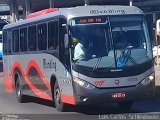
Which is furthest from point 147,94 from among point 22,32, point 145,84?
point 22,32

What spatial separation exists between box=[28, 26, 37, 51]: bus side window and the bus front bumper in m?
3.71

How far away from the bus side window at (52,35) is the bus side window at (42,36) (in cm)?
41

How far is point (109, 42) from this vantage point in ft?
40.7

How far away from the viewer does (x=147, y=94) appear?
12.5m

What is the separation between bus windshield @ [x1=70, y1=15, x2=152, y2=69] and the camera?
482 inches

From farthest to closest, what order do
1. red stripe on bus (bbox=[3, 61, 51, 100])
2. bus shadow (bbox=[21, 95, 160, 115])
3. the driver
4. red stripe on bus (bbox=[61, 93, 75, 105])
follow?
red stripe on bus (bbox=[3, 61, 51, 100]), bus shadow (bbox=[21, 95, 160, 115]), red stripe on bus (bbox=[61, 93, 75, 105]), the driver

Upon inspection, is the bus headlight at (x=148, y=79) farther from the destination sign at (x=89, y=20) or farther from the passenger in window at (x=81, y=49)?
the destination sign at (x=89, y=20)

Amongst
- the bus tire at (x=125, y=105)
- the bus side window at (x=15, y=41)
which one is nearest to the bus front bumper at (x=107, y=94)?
the bus tire at (x=125, y=105)

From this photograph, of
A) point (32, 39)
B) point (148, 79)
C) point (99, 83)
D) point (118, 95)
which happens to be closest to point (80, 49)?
point (99, 83)

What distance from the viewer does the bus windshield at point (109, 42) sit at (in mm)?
12234

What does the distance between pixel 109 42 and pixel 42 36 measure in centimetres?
291

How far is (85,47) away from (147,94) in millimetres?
1914

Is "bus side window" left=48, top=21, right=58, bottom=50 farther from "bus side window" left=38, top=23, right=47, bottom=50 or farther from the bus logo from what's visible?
the bus logo

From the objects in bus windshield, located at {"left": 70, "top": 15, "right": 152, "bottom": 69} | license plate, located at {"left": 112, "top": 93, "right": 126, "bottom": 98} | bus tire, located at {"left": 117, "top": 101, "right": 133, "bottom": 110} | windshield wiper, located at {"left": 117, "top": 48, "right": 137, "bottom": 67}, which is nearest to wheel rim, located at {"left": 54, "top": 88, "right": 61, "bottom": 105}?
bus windshield, located at {"left": 70, "top": 15, "right": 152, "bottom": 69}
